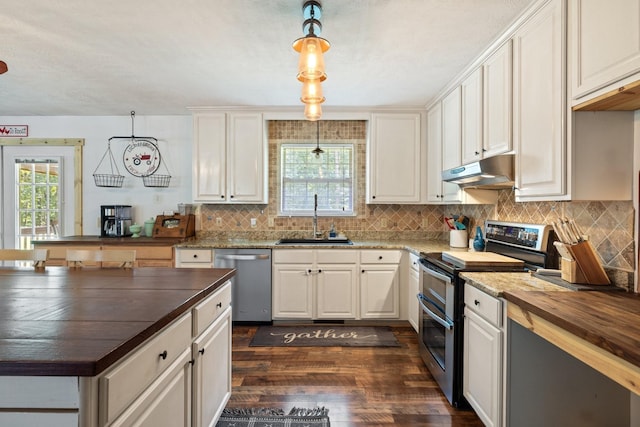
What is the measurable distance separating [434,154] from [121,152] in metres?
3.72

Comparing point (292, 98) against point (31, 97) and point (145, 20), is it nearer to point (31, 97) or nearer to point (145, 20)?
point (145, 20)

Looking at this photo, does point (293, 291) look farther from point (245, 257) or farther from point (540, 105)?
Answer: point (540, 105)

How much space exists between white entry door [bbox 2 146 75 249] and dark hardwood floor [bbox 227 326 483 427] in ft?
9.64

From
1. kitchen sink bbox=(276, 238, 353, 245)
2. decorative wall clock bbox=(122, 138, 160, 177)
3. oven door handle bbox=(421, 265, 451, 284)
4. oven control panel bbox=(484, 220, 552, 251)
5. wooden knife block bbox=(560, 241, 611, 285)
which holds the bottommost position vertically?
oven door handle bbox=(421, 265, 451, 284)

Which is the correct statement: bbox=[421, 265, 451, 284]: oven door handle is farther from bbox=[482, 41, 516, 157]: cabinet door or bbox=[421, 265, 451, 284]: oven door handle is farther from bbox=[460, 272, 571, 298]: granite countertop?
bbox=[482, 41, 516, 157]: cabinet door

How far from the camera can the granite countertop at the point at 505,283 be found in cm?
162

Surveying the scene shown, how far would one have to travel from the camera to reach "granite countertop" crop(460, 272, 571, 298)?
1.62m

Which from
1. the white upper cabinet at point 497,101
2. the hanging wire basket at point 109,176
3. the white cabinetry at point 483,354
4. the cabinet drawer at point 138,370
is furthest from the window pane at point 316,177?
the cabinet drawer at point 138,370

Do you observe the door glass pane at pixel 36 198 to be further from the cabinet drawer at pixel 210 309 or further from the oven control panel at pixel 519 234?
the oven control panel at pixel 519 234

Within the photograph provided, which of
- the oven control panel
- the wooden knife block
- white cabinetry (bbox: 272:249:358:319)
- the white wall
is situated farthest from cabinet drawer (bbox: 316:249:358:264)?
the wooden knife block

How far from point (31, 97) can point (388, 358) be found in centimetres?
434

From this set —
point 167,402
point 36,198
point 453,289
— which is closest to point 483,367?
point 453,289

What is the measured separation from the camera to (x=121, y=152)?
4113 millimetres

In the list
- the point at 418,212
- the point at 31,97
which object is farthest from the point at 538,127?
the point at 31,97
